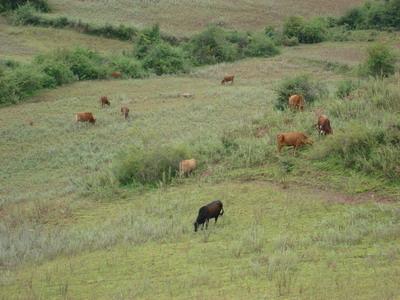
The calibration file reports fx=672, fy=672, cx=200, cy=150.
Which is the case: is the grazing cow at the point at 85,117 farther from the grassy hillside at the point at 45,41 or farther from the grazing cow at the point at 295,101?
the grassy hillside at the point at 45,41

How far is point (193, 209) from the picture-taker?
1911 cm

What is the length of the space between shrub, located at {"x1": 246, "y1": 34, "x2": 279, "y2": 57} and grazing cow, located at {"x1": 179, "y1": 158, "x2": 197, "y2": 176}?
38382 mm

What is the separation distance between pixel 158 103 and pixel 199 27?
31504 mm

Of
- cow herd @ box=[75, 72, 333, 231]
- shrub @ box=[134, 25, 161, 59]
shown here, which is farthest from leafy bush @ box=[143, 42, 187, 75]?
cow herd @ box=[75, 72, 333, 231]

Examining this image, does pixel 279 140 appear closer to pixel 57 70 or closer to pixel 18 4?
pixel 57 70

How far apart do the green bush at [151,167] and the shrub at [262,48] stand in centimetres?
3808

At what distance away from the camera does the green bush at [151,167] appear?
22.9 m

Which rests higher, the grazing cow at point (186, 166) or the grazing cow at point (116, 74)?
the grazing cow at point (186, 166)

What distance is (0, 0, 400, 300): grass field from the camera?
11.9 m

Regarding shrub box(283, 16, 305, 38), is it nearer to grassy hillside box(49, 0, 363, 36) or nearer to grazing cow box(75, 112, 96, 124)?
grassy hillside box(49, 0, 363, 36)

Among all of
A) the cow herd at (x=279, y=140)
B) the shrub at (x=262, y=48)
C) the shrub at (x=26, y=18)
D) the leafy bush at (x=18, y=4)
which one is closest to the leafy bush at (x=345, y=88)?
the cow herd at (x=279, y=140)

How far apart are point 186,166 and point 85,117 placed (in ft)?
42.5

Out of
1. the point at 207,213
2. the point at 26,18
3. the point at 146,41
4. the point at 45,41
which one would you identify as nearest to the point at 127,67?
the point at 146,41

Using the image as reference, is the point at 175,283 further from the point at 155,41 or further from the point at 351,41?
the point at 351,41
